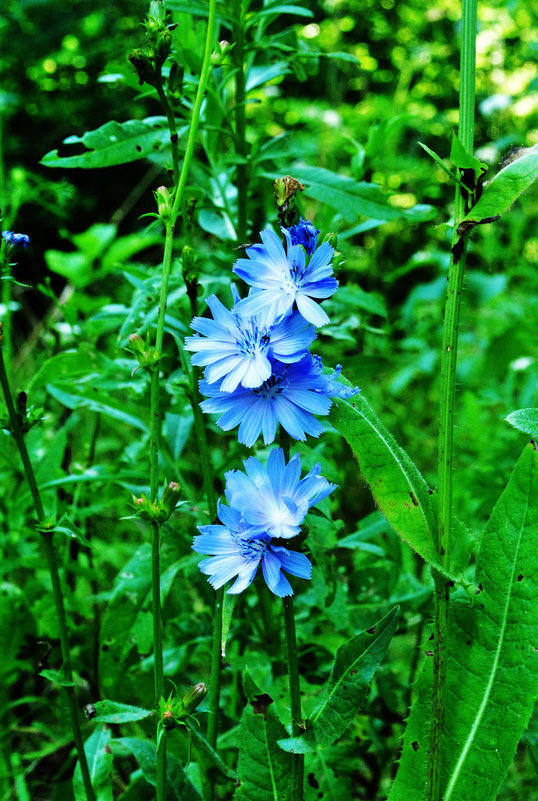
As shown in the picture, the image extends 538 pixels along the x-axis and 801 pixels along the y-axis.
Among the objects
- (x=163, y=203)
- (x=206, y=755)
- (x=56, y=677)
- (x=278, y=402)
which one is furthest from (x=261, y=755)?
(x=163, y=203)

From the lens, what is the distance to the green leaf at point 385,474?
907mm

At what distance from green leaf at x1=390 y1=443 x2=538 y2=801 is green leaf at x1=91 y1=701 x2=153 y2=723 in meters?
0.38

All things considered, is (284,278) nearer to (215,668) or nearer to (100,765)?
(215,668)

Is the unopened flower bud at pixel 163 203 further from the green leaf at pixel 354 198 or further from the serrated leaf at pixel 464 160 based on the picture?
the green leaf at pixel 354 198

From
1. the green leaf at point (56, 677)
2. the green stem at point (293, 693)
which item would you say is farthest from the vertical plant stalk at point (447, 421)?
the green leaf at point (56, 677)

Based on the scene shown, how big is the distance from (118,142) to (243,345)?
0.70 m

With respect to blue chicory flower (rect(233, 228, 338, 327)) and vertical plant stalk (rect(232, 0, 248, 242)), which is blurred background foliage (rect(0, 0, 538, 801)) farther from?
blue chicory flower (rect(233, 228, 338, 327))

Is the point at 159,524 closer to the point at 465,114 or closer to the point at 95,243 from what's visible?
the point at 465,114

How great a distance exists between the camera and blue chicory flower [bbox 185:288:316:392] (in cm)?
78

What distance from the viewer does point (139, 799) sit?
119cm

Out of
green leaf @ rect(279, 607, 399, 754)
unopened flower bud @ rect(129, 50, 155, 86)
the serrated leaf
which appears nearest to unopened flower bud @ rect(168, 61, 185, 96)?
unopened flower bud @ rect(129, 50, 155, 86)

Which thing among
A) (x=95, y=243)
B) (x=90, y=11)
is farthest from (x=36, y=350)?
(x=90, y=11)

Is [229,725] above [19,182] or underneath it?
underneath

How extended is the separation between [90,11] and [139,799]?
568 cm
